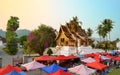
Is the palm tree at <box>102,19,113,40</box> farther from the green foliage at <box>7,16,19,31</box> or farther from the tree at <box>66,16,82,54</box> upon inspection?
the green foliage at <box>7,16,19,31</box>

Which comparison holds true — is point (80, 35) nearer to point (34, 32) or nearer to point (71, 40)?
point (71, 40)

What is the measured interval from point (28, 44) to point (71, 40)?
15.7 m

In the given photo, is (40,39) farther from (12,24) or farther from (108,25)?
(108,25)

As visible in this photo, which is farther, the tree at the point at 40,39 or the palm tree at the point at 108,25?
the palm tree at the point at 108,25

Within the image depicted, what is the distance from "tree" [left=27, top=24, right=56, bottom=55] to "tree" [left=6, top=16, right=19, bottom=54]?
509 cm

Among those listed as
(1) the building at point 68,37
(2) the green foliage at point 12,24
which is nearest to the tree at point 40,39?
(2) the green foliage at point 12,24

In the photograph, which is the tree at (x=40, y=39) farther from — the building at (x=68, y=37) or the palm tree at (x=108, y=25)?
the palm tree at (x=108, y=25)

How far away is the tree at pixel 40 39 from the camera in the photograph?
58.9 meters

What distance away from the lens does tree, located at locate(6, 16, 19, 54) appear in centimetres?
5302

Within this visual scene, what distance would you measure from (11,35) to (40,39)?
8.81 metres

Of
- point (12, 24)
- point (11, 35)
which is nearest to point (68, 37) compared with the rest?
point (12, 24)

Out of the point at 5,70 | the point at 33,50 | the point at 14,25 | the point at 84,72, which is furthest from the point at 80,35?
the point at 5,70

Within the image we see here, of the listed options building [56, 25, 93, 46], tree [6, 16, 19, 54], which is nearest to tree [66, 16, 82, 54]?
building [56, 25, 93, 46]

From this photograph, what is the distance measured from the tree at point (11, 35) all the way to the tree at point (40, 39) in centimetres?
509
